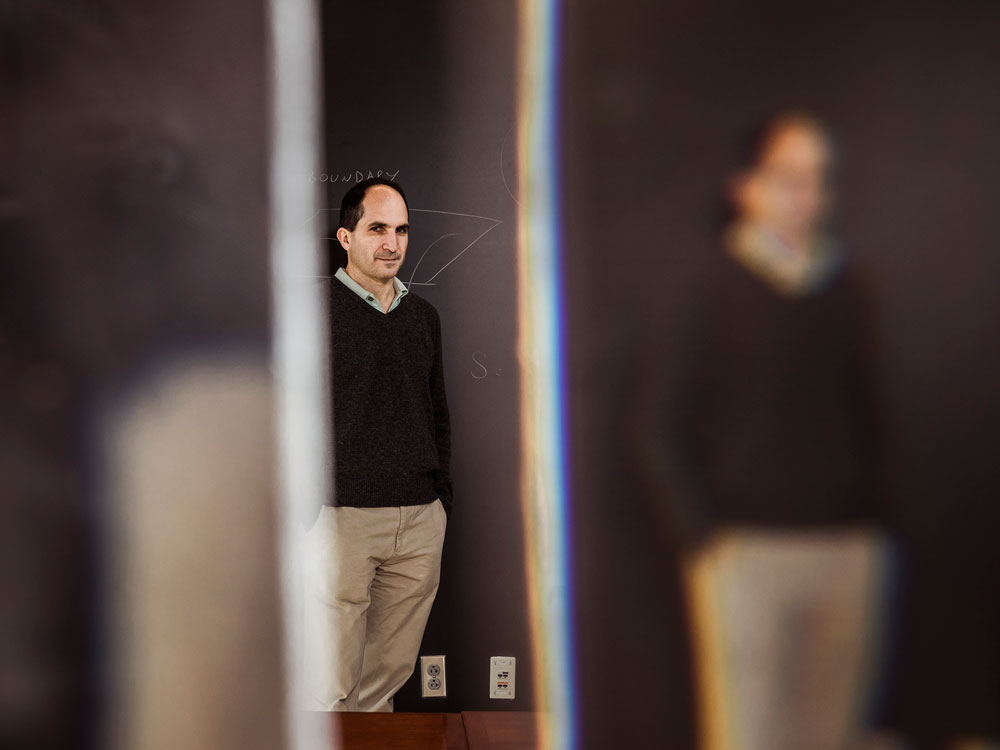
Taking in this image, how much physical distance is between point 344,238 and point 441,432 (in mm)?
577

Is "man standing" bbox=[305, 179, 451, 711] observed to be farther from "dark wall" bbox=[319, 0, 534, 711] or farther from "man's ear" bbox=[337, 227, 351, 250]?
"dark wall" bbox=[319, 0, 534, 711]

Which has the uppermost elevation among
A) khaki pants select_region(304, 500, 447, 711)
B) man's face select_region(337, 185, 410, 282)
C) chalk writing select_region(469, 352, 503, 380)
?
man's face select_region(337, 185, 410, 282)

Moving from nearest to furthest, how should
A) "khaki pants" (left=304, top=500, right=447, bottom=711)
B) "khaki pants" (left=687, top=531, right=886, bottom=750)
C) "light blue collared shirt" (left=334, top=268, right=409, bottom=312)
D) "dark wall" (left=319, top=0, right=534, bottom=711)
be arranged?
1. "khaki pants" (left=687, top=531, right=886, bottom=750)
2. "khaki pants" (left=304, top=500, right=447, bottom=711)
3. "light blue collared shirt" (left=334, top=268, right=409, bottom=312)
4. "dark wall" (left=319, top=0, right=534, bottom=711)

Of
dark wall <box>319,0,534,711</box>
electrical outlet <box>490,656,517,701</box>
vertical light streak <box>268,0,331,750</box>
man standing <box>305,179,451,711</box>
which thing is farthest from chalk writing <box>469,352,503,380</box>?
vertical light streak <box>268,0,331,750</box>

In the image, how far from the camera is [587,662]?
0.21 meters

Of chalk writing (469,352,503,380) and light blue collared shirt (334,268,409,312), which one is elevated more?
light blue collared shirt (334,268,409,312)

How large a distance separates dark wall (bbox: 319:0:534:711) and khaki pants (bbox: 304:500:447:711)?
0.19m

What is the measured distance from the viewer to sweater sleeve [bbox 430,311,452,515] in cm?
204

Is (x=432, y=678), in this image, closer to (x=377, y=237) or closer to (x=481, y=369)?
(x=481, y=369)

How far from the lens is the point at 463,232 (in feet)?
7.26

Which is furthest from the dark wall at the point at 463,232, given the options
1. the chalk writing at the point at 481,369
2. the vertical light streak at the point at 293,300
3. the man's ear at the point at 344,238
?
the vertical light streak at the point at 293,300

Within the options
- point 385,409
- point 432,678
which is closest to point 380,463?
point 385,409

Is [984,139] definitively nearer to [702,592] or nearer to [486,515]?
[702,592]

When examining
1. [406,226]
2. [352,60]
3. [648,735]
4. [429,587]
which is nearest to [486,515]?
[429,587]
